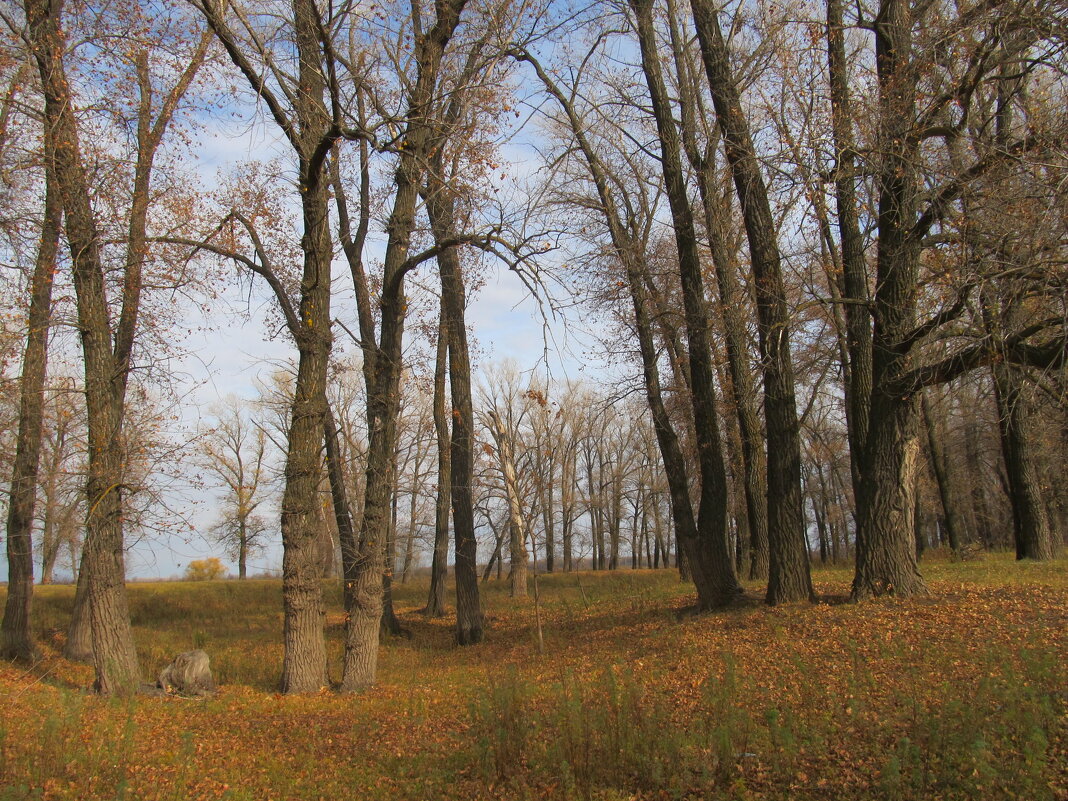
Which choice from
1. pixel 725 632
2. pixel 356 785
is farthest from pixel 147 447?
pixel 725 632

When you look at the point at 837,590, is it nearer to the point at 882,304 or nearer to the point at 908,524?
the point at 908,524

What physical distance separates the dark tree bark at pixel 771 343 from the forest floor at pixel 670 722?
736 millimetres

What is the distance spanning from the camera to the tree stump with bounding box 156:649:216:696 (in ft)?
30.4

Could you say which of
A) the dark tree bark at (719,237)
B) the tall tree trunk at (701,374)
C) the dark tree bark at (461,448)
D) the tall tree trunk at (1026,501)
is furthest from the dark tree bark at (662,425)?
the tall tree trunk at (1026,501)

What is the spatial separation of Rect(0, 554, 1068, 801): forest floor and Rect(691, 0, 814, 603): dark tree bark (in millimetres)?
736

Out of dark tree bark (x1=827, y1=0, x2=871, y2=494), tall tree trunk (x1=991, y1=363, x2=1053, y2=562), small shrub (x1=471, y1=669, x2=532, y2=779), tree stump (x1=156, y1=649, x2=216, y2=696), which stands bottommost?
tree stump (x1=156, y1=649, x2=216, y2=696)

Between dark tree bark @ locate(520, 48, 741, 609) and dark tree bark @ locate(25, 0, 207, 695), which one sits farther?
dark tree bark @ locate(520, 48, 741, 609)

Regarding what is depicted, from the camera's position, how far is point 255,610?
840 inches

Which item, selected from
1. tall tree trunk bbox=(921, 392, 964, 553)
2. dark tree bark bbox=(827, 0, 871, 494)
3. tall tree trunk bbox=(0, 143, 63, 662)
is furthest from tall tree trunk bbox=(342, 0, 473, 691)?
tall tree trunk bbox=(921, 392, 964, 553)

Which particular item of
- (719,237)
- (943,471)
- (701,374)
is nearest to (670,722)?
(701,374)

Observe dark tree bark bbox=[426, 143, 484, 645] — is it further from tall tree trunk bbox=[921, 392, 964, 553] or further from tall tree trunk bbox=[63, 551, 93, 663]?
tall tree trunk bbox=[921, 392, 964, 553]

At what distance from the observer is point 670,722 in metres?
5.62

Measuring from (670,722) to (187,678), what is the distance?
711 cm

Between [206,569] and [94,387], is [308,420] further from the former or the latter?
[206,569]
